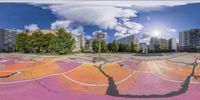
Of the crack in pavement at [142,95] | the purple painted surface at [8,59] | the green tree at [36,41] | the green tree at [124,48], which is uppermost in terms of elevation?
the green tree at [36,41]

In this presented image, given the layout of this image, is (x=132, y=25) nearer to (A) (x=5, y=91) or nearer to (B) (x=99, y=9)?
(B) (x=99, y=9)

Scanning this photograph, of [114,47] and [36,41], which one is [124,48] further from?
[36,41]

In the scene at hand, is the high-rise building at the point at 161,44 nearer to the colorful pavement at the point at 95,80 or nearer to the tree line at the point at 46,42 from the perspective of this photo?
the colorful pavement at the point at 95,80

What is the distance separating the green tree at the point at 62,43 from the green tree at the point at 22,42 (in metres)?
0.18

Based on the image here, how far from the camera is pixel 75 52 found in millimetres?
1876

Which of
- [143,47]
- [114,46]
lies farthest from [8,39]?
[143,47]

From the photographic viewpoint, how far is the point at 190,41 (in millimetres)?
1882

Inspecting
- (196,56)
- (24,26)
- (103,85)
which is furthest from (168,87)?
(24,26)

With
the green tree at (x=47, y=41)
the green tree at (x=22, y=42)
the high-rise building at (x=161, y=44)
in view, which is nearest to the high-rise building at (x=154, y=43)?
the high-rise building at (x=161, y=44)

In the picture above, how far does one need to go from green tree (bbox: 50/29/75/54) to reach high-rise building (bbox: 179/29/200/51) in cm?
80

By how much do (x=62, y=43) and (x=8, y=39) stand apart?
385 mm

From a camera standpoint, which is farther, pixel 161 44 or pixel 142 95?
pixel 161 44

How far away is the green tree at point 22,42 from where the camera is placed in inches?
71.7

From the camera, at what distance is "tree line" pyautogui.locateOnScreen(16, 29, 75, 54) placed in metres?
1.83
